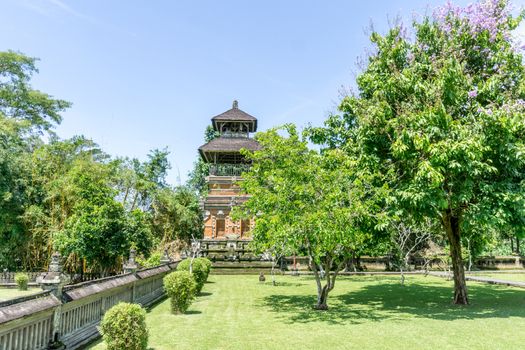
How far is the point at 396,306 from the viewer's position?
14516 mm

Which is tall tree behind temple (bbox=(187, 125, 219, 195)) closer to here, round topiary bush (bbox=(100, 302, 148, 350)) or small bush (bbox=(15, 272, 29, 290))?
small bush (bbox=(15, 272, 29, 290))

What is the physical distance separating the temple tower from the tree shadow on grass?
1549cm

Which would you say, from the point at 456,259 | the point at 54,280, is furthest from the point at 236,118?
the point at 54,280

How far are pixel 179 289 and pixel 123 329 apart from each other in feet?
16.9

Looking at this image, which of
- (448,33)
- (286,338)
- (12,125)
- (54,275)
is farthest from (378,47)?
(12,125)

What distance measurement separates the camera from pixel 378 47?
51.6 ft

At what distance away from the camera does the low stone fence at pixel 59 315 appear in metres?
5.88

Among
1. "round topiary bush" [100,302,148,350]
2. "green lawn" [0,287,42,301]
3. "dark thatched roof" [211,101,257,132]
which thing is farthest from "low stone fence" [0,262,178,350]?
"dark thatched roof" [211,101,257,132]

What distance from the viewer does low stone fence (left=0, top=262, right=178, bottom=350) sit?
19.3 feet

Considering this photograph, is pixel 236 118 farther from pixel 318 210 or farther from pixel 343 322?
pixel 343 322

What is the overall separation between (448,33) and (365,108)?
13.1 feet

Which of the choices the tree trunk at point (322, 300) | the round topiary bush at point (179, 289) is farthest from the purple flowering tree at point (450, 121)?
the round topiary bush at point (179, 289)

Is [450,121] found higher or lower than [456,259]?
higher

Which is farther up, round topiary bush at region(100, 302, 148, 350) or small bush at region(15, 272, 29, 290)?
round topiary bush at region(100, 302, 148, 350)
